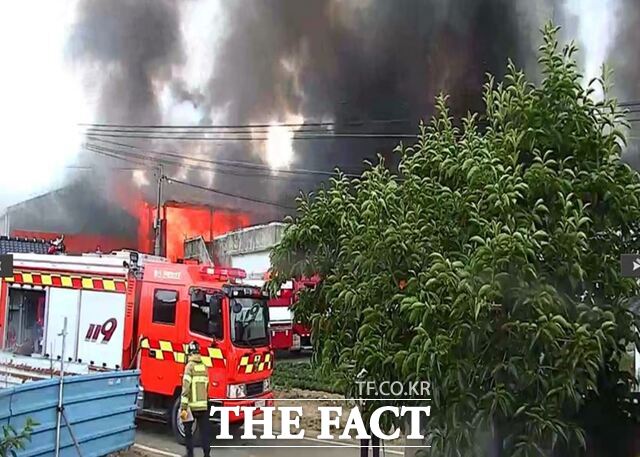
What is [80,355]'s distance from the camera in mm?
3723

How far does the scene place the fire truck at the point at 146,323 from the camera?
3721 millimetres

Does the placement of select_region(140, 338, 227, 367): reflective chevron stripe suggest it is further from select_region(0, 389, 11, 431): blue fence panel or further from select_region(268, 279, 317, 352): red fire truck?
select_region(0, 389, 11, 431): blue fence panel

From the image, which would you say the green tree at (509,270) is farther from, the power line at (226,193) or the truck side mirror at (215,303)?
the truck side mirror at (215,303)

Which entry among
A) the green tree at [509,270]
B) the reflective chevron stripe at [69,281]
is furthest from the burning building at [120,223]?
the green tree at [509,270]

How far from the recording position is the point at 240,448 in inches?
142

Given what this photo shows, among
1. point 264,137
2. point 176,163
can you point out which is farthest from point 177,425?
point 264,137

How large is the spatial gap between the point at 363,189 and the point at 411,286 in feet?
1.79

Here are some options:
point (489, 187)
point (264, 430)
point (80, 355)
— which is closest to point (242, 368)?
point (264, 430)

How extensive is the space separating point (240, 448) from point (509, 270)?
5.71 feet

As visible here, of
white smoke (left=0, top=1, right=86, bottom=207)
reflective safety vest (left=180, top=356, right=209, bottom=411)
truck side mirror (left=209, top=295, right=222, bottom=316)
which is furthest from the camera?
white smoke (left=0, top=1, right=86, bottom=207)

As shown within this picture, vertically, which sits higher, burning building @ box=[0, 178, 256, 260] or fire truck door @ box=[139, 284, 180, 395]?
burning building @ box=[0, 178, 256, 260]

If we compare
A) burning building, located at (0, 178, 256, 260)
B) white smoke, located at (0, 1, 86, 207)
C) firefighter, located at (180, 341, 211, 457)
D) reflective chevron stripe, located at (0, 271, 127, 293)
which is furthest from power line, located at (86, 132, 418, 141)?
firefighter, located at (180, 341, 211, 457)

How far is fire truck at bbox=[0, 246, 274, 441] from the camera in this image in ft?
12.2

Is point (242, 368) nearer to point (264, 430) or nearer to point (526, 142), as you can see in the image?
point (264, 430)
